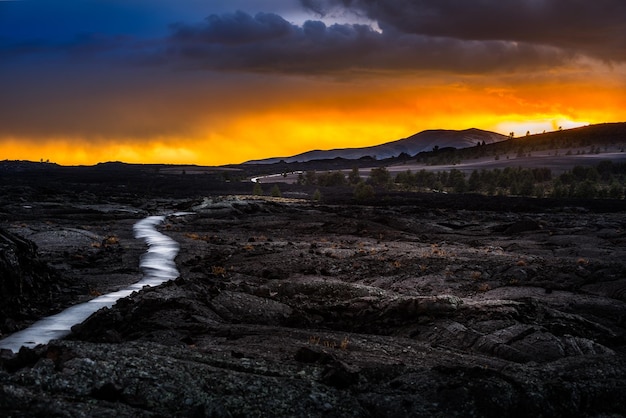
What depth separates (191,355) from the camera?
13500 mm

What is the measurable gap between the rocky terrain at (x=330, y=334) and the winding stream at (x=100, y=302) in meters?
0.78

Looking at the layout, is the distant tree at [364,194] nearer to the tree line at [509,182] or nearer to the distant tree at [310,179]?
the tree line at [509,182]

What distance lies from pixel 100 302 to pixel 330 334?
39.5 ft

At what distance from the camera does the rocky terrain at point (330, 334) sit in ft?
37.3

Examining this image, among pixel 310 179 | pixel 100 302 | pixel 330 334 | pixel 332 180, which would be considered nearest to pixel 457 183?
pixel 332 180

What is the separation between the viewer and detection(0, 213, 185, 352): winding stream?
62.0 feet

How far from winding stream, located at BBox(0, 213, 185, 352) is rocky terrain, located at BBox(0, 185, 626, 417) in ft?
2.55

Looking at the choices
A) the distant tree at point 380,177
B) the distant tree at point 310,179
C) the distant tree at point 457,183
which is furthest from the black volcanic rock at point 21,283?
the distant tree at point 310,179

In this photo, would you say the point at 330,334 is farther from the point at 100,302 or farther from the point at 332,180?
the point at 332,180

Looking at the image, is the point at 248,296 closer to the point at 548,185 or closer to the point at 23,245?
the point at 23,245

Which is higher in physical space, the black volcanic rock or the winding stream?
the black volcanic rock

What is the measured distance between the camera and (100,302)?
2444cm

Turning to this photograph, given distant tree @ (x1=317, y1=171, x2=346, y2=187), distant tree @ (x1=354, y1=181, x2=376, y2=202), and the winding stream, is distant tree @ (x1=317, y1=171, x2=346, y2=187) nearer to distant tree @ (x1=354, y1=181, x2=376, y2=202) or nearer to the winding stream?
distant tree @ (x1=354, y1=181, x2=376, y2=202)

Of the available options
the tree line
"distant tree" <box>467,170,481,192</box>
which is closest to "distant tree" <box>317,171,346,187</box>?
the tree line
